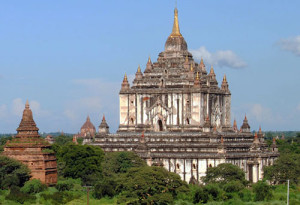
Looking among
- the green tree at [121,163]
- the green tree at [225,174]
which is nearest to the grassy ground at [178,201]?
the green tree at [225,174]

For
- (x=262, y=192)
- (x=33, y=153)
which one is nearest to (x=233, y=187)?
(x=262, y=192)

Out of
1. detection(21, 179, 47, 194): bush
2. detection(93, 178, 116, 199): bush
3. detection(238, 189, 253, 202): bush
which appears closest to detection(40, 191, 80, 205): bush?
detection(93, 178, 116, 199): bush

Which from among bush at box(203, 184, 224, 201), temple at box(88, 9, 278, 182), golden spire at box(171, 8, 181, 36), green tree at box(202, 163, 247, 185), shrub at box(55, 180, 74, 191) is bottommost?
bush at box(203, 184, 224, 201)

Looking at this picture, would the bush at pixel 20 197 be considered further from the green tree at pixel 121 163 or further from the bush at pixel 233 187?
the bush at pixel 233 187

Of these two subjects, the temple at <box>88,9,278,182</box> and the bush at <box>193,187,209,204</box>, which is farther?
the temple at <box>88,9,278,182</box>

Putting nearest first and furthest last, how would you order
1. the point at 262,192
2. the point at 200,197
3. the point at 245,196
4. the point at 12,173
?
the point at 200,197
the point at 262,192
the point at 245,196
the point at 12,173

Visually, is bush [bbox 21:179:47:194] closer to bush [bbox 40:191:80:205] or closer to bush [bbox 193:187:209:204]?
bush [bbox 40:191:80:205]

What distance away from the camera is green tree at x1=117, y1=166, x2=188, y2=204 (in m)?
71.8

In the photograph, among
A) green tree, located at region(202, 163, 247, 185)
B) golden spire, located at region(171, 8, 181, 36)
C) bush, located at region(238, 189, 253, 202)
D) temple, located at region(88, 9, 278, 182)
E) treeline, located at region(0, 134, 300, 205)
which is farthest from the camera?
golden spire, located at region(171, 8, 181, 36)

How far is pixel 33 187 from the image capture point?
79.9 meters

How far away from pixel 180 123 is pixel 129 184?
22706mm

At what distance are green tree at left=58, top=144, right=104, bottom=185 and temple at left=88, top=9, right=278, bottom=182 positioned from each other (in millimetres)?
Answer: 4227

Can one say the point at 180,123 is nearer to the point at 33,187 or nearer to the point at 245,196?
the point at 245,196

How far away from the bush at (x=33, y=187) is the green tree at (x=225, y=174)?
14.8 m
